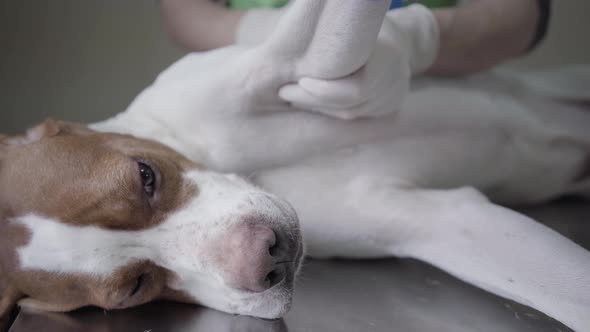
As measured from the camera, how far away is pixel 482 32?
53.6 inches

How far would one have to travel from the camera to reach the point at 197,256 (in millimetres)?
972

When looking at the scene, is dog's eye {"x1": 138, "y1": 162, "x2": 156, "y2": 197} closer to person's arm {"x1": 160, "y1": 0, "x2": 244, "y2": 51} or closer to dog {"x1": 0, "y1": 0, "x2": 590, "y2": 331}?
dog {"x1": 0, "y1": 0, "x2": 590, "y2": 331}

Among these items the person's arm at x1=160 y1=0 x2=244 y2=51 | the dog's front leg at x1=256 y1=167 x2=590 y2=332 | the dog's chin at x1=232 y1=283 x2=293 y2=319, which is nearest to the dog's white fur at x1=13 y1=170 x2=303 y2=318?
the dog's chin at x1=232 y1=283 x2=293 y2=319

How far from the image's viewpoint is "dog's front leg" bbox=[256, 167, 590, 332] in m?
0.90

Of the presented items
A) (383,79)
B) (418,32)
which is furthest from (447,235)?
(418,32)

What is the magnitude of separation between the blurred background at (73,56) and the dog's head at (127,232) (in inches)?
57.0

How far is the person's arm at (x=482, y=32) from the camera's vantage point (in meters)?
1.31

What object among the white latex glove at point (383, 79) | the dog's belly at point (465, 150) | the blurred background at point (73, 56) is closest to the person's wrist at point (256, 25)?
the white latex glove at point (383, 79)

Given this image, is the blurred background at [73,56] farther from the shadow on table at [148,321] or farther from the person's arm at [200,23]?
the shadow on table at [148,321]

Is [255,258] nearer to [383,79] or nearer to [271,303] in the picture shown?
[271,303]

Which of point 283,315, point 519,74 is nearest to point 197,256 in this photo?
point 283,315

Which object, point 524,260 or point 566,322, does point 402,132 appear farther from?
point 566,322

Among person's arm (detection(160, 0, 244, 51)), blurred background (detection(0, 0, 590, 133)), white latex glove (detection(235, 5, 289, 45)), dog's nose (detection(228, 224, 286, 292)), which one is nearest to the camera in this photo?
dog's nose (detection(228, 224, 286, 292))

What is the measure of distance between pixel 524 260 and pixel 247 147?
→ 23.7 inches
